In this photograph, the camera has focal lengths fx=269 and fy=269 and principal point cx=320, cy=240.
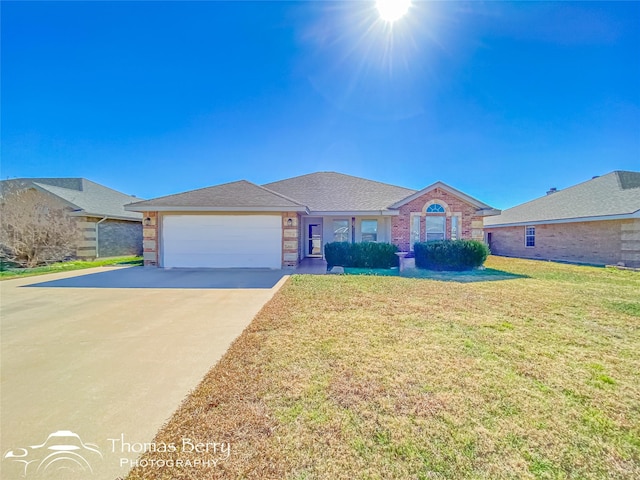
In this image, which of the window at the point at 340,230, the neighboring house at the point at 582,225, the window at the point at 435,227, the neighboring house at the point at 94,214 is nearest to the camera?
the neighboring house at the point at 582,225

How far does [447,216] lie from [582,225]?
8.26m

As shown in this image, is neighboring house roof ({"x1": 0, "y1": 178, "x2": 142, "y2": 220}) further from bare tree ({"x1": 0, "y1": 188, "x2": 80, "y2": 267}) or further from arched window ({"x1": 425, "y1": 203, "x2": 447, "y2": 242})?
arched window ({"x1": 425, "y1": 203, "x2": 447, "y2": 242})

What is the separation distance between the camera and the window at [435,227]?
46.9ft

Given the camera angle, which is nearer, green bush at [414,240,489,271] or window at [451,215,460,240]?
green bush at [414,240,489,271]

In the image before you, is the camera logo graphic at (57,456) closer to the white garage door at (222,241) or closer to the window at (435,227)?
the white garage door at (222,241)

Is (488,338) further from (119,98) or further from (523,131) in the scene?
(119,98)

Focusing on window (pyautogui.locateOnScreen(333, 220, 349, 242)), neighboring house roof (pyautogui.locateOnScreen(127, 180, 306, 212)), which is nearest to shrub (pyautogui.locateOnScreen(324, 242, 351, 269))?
neighboring house roof (pyautogui.locateOnScreen(127, 180, 306, 212))

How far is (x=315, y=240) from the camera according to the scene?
55.8 ft

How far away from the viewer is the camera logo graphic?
6.30 feet

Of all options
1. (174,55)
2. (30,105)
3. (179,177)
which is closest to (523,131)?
(174,55)

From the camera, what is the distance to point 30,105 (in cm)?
1225

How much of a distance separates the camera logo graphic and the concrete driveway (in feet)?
0.03

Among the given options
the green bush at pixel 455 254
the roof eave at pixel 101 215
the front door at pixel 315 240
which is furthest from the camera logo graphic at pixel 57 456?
the roof eave at pixel 101 215

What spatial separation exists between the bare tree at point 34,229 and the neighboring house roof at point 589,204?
27.5 m
